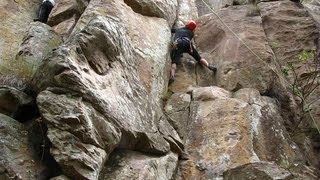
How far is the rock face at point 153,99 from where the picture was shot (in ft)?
24.2

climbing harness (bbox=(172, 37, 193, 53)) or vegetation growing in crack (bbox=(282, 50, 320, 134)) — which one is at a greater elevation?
climbing harness (bbox=(172, 37, 193, 53))

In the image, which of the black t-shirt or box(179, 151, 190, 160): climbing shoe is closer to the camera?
box(179, 151, 190, 160): climbing shoe

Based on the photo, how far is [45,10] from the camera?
48.0 ft

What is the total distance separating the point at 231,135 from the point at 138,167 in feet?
8.18

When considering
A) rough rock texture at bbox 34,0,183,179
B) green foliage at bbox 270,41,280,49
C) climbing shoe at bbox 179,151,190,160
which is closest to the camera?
rough rock texture at bbox 34,0,183,179

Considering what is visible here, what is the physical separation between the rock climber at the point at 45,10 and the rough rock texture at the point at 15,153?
7.33 metres

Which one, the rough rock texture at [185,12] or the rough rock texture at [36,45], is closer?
the rough rock texture at [36,45]

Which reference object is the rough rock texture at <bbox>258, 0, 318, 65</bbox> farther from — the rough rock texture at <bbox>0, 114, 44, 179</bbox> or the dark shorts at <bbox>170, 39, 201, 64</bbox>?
the rough rock texture at <bbox>0, 114, 44, 179</bbox>

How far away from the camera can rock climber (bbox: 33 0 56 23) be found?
14438mm

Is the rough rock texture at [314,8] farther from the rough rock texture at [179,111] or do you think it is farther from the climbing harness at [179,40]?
the rough rock texture at [179,111]

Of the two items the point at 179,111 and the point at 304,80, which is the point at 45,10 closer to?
the point at 179,111

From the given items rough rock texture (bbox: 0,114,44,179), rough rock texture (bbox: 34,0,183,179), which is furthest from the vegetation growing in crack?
rough rock texture (bbox: 0,114,44,179)

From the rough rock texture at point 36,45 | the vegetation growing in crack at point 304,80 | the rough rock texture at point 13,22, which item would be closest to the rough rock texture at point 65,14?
the rough rock texture at point 13,22

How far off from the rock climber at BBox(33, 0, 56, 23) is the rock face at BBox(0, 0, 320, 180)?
225 mm
